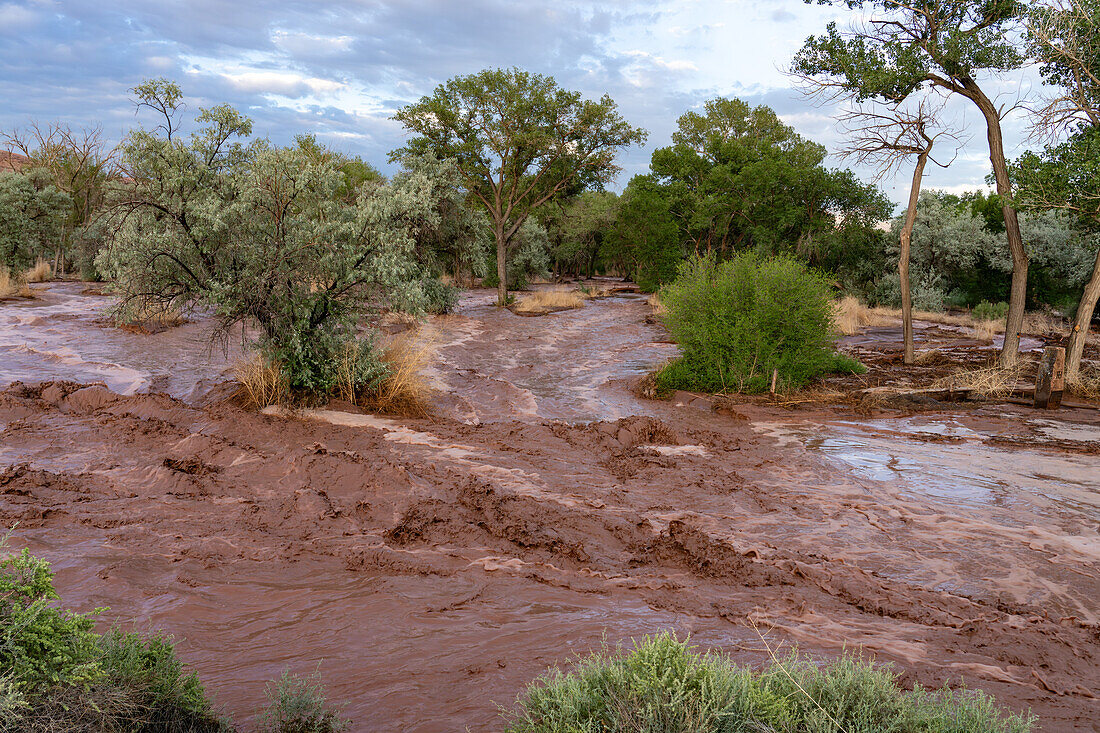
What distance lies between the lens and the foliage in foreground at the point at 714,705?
9.05 ft

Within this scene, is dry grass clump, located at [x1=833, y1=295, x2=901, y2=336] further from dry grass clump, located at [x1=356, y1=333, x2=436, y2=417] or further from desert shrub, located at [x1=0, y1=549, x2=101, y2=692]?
desert shrub, located at [x1=0, y1=549, x2=101, y2=692]

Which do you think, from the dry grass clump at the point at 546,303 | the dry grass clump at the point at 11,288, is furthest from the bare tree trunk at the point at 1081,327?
the dry grass clump at the point at 11,288

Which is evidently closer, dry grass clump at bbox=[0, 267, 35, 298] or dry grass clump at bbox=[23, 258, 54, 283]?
dry grass clump at bbox=[0, 267, 35, 298]

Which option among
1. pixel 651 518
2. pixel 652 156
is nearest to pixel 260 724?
pixel 651 518

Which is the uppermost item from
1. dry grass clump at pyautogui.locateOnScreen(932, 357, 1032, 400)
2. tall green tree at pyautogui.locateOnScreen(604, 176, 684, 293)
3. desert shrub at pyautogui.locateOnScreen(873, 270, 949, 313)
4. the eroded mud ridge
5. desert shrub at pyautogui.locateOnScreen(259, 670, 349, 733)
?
tall green tree at pyautogui.locateOnScreen(604, 176, 684, 293)

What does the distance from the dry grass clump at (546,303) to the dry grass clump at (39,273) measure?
1980cm

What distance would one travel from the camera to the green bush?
12.9 meters

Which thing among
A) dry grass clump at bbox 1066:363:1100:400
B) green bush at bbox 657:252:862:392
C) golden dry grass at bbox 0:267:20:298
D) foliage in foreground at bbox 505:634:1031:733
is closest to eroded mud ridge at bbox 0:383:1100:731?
foliage in foreground at bbox 505:634:1031:733

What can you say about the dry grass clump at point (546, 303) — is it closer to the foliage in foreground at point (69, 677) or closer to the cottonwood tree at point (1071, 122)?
the cottonwood tree at point (1071, 122)

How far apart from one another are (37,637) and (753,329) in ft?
40.1

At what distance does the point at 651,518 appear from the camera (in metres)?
6.82

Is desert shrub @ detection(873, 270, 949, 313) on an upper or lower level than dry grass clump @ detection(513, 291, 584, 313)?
upper

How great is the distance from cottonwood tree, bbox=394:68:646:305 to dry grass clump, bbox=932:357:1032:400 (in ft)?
62.6

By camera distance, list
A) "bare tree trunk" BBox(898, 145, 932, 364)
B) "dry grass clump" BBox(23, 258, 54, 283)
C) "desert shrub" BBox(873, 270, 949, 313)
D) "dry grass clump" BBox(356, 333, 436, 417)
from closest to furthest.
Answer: "dry grass clump" BBox(356, 333, 436, 417), "bare tree trunk" BBox(898, 145, 932, 364), "desert shrub" BBox(873, 270, 949, 313), "dry grass clump" BBox(23, 258, 54, 283)
